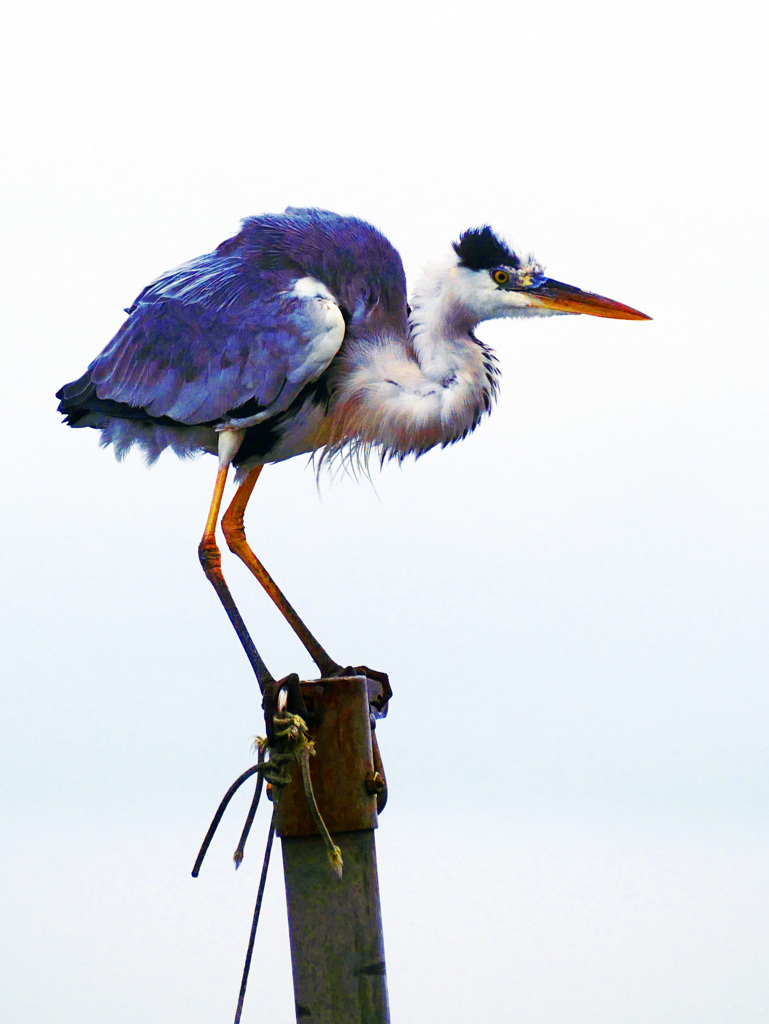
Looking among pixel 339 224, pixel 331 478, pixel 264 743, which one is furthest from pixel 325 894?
pixel 339 224

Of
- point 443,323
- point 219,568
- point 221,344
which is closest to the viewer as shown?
point 219,568

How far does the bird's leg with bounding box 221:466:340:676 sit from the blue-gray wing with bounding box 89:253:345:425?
18.2 inches

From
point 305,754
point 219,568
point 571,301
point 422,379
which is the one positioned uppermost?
point 571,301

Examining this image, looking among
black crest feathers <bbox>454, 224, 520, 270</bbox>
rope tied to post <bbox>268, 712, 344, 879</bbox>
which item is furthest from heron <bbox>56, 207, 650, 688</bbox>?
rope tied to post <bbox>268, 712, 344, 879</bbox>

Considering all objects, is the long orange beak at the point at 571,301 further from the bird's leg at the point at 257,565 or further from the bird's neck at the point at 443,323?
the bird's leg at the point at 257,565

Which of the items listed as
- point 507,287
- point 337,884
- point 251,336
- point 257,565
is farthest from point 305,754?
point 507,287

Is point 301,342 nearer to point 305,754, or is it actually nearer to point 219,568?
point 219,568

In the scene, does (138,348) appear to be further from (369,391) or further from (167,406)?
(369,391)

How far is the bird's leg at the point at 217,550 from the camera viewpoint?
4.09 metres

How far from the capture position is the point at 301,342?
4.36 metres

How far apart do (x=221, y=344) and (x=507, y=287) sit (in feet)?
3.57

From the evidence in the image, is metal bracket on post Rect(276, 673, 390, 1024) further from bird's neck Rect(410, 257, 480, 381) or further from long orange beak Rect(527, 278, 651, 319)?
long orange beak Rect(527, 278, 651, 319)

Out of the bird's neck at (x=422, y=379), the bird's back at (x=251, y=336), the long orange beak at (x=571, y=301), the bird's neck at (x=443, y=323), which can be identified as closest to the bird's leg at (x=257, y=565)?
the bird's back at (x=251, y=336)

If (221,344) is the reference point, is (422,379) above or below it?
below
